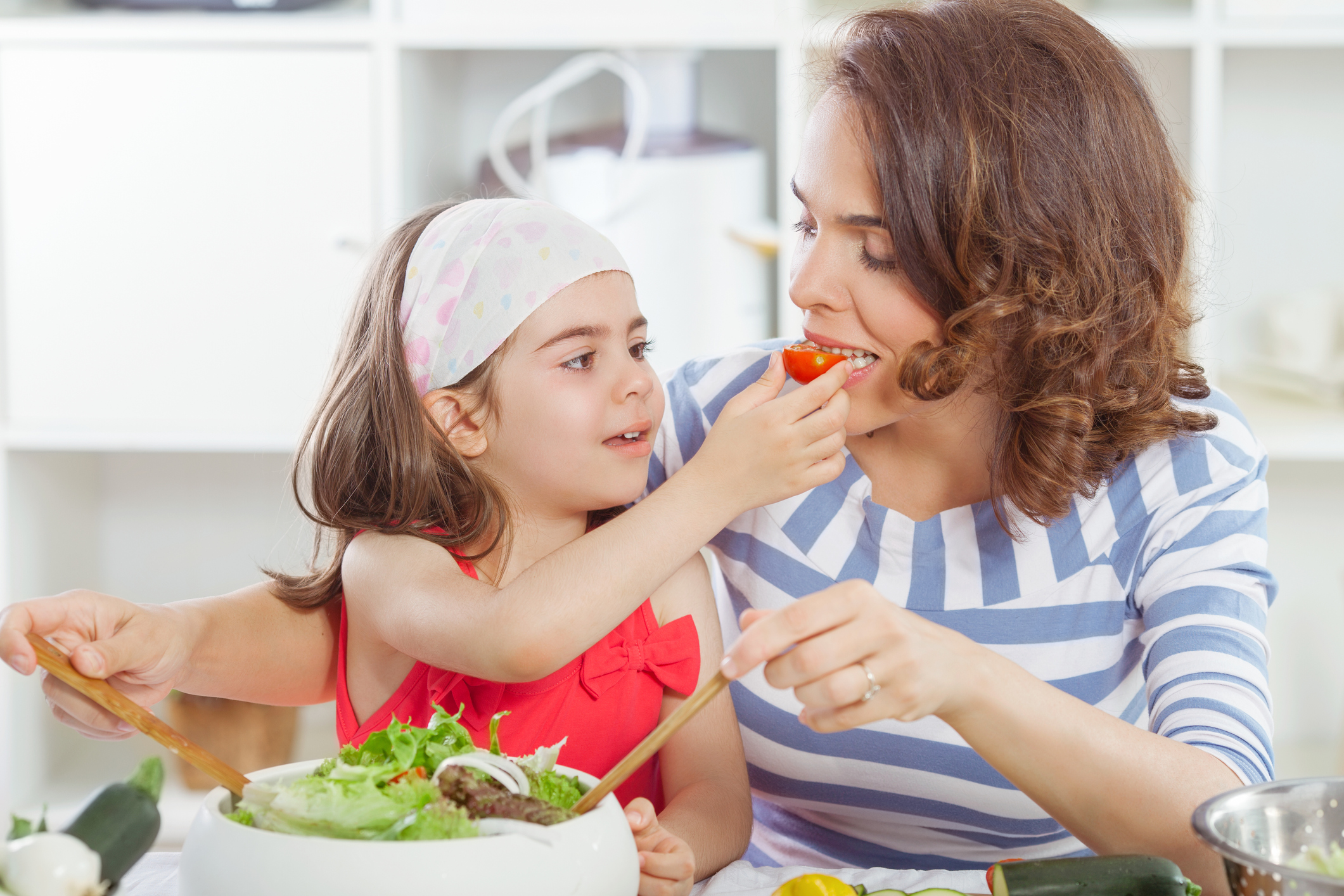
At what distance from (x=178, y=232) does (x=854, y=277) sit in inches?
51.4

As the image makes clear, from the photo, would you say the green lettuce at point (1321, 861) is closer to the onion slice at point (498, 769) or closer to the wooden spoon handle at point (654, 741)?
the wooden spoon handle at point (654, 741)

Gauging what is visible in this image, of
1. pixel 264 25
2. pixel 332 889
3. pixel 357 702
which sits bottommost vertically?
pixel 357 702

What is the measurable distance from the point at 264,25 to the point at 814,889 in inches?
64.1

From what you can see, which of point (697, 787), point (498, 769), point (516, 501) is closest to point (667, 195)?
point (516, 501)

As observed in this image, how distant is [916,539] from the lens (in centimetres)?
126

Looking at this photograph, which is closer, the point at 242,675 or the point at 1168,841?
the point at 1168,841

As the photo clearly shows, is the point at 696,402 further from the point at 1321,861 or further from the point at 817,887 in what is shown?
the point at 1321,861

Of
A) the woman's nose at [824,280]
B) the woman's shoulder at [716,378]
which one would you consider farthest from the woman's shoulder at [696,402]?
the woman's nose at [824,280]

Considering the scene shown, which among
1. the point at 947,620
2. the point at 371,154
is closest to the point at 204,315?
the point at 371,154

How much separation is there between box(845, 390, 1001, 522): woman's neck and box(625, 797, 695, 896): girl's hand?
54 centimetres

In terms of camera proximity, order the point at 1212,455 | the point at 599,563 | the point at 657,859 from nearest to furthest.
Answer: the point at 657,859, the point at 599,563, the point at 1212,455

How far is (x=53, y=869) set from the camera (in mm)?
634

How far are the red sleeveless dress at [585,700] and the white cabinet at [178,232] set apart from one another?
934 mm

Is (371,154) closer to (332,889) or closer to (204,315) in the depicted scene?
(204,315)
